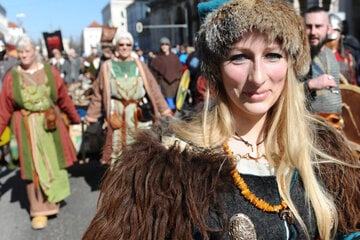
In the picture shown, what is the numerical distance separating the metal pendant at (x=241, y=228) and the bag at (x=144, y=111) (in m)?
3.25

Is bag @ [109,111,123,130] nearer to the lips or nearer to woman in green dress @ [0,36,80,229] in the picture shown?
woman in green dress @ [0,36,80,229]

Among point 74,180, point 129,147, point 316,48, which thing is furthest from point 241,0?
point 74,180

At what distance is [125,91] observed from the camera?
4.55 meters

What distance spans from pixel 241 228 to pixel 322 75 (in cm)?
199

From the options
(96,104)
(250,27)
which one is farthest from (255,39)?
(96,104)

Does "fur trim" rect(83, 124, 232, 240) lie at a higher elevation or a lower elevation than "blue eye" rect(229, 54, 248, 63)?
lower

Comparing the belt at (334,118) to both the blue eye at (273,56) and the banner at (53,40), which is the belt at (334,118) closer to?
the blue eye at (273,56)

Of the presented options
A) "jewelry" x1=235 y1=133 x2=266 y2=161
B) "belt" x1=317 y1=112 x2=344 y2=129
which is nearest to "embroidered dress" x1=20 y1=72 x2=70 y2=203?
"belt" x1=317 y1=112 x2=344 y2=129

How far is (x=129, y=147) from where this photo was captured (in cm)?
164

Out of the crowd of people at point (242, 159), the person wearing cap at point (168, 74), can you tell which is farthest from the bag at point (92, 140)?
the crowd of people at point (242, 159)

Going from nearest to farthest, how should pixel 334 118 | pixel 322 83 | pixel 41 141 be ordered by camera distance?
pixel 322 83 → pixel 334 118 → pixel 41 141

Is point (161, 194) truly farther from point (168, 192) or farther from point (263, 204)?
point (263, 204)

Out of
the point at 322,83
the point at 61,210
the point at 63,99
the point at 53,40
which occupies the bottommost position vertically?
the point at 61,210

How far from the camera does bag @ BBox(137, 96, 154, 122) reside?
4660 millimetres
